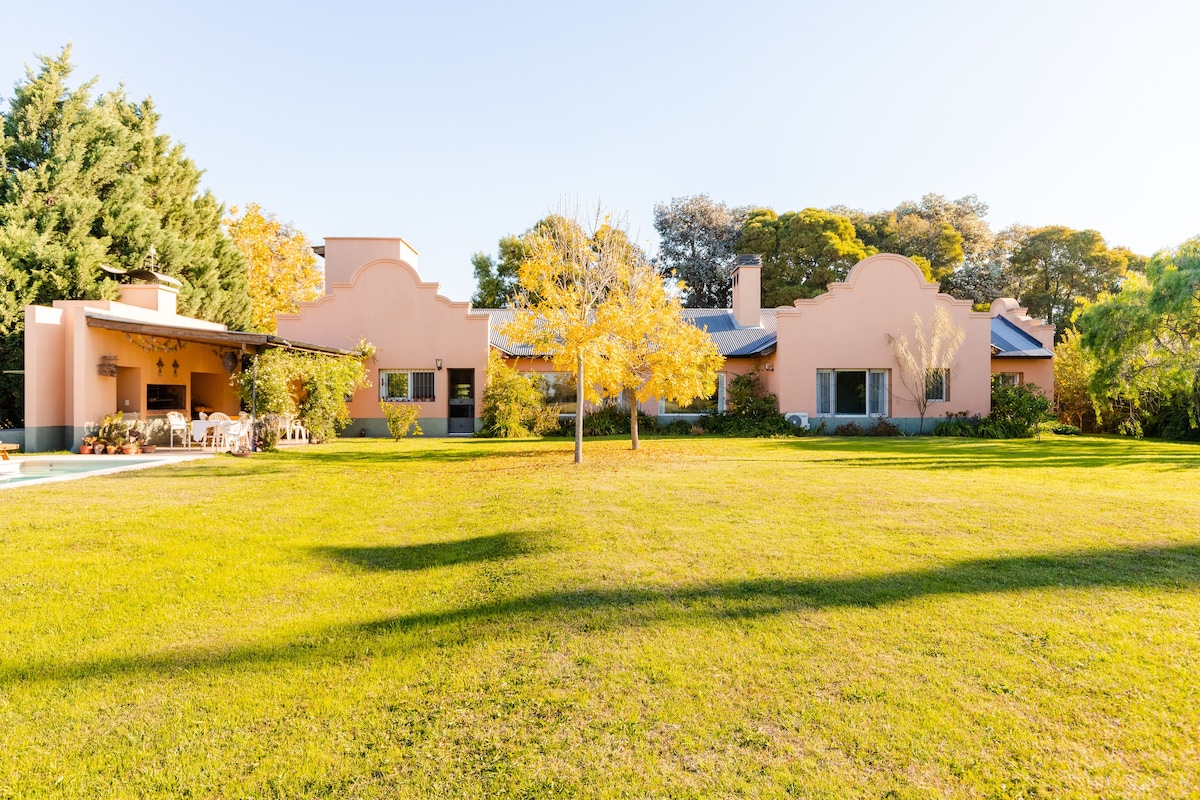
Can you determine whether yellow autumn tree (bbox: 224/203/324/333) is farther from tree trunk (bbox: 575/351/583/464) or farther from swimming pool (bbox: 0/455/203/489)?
tree trunk (bbox: 575/351/583/464)

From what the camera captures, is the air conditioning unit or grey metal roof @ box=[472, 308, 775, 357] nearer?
the air conditioning unit

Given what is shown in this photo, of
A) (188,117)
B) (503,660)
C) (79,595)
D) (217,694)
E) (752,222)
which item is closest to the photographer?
(217,694)

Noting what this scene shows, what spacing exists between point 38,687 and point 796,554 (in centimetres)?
579

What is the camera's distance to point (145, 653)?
14.1ft

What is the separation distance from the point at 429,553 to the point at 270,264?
1337 inches

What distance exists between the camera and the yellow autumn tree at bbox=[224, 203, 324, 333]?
34.3 meters

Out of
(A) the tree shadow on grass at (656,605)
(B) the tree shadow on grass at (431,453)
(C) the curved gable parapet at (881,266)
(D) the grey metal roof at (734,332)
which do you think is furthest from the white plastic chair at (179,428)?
(C) the curved gable parapet at (881,266)

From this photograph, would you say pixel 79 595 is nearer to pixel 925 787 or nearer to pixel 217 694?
pixel 217 694

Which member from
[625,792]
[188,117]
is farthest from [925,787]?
[188,117]

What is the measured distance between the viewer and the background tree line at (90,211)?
20.0 metres

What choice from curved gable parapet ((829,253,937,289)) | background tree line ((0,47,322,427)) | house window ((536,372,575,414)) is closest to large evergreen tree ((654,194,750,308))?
curved gable parapet ((829,253,937,289))

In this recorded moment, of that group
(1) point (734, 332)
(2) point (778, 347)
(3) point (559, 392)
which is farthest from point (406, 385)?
(2) point (778, 347)

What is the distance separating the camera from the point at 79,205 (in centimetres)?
2178

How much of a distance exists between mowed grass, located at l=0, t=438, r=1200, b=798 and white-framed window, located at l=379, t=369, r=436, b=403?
1453 centimetres
